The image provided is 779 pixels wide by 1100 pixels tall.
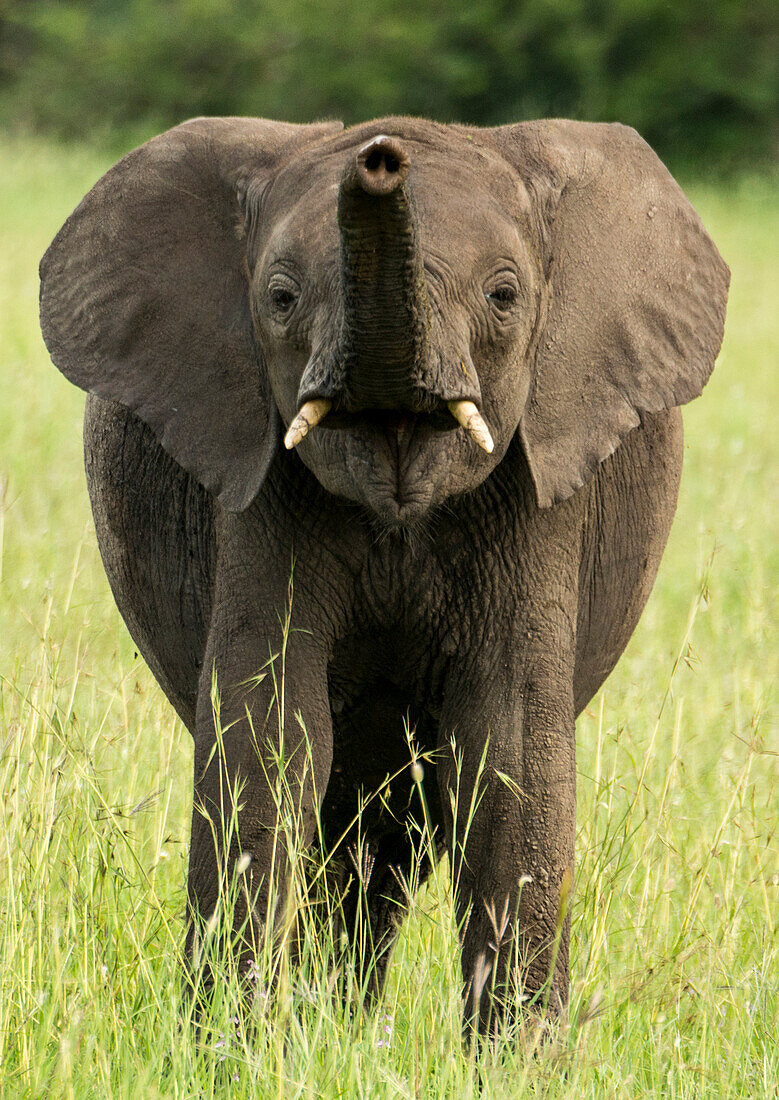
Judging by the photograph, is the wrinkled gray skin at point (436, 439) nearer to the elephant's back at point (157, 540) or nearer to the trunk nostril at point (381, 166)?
the elephant's back at point (157, 540)

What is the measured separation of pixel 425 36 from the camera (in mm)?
31703

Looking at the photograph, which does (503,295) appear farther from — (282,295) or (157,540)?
(157,540)

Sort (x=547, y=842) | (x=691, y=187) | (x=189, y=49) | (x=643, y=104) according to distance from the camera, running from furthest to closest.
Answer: (x=189, y=49) < (x=643, y=104) < (x=691, y=187) < (x=547, y=842)

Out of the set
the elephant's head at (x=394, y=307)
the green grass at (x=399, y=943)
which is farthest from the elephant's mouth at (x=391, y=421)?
the green grass at (x=399, y=943)

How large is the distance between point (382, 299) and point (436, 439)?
384 millimetres

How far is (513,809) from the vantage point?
3.51m

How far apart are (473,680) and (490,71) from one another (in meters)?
29.5

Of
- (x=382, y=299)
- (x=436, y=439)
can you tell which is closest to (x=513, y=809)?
(x=436, y=439)

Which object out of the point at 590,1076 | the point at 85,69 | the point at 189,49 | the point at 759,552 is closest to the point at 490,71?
the point at 189,49

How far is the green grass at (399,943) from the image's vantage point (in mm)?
3121

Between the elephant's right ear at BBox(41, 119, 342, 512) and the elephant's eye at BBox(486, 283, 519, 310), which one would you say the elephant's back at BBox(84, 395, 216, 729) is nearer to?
the elephant's right ear at BBox(41, 119, 342, 512)

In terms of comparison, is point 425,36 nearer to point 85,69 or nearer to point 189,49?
point 189,49

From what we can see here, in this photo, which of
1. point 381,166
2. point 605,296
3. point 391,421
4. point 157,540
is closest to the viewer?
point 381,166

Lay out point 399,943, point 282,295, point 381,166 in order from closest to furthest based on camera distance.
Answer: point 381,166
point 282,295
point 399,943
